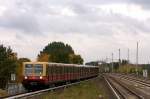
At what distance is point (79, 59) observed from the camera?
172 metres

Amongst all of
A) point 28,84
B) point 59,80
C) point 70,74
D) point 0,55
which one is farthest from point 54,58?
point 28,84

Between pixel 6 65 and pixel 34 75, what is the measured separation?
1057 inches

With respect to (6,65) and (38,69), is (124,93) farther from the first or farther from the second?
(6,65)

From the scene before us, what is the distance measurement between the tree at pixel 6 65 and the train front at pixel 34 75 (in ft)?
64.7

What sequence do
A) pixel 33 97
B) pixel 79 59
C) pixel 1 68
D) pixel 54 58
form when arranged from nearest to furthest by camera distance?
pixel 33 97
pixel 1 68
pixel 54 58
pixel 79 59

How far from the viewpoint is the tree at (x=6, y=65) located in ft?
219

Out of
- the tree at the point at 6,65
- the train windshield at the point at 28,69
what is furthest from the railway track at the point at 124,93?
the tree at the point at 6,65

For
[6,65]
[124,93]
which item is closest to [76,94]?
[124,93]

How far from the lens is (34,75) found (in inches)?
1747

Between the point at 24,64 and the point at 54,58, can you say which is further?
the point at 54,58

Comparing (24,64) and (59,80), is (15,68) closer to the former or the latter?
(59,80)

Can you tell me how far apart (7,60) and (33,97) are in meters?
40.7

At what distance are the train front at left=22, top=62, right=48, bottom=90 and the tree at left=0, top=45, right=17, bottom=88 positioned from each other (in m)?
19.7

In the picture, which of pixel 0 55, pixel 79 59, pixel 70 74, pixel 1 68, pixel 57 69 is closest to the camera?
pixel 57 69
